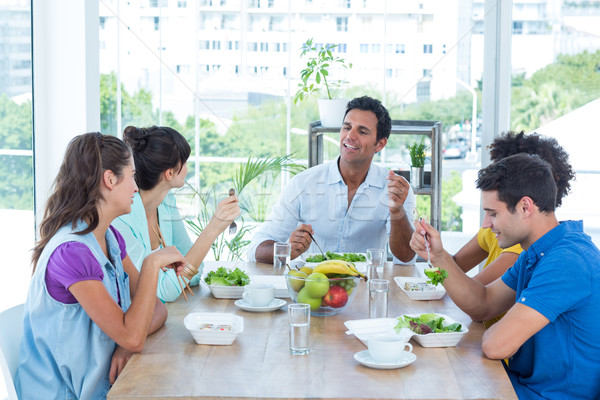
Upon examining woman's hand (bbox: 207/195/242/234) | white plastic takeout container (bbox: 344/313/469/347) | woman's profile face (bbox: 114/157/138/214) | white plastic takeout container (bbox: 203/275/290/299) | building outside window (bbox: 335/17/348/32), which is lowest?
white plastic takeout container (bbox: 344/313/469/347)

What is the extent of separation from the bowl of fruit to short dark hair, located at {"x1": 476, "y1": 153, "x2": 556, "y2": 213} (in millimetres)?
336

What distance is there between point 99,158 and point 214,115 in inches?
40.3

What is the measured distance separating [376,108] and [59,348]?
1434 mm

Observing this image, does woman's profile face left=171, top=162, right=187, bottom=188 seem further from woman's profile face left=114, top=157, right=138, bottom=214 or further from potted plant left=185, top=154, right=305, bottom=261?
potted plant left=185, top=154, right=305, bottom=261

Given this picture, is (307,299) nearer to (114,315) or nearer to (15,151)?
(114,315)

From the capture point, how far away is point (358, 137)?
2.38 m

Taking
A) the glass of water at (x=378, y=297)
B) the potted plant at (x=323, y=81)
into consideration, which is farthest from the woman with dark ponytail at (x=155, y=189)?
the potted plant at (x=323, y=81)

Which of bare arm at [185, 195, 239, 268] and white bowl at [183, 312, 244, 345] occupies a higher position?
bare arm at [185, 195, 239, 268]

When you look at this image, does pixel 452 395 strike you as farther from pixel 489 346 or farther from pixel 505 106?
pixel 505 106

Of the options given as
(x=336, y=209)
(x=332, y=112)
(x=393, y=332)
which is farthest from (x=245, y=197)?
(x=393, y=332)

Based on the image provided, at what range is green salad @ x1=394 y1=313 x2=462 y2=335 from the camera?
1.27 metres

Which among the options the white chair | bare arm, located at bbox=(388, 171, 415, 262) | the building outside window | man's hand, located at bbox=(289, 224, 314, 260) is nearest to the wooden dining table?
the white chair

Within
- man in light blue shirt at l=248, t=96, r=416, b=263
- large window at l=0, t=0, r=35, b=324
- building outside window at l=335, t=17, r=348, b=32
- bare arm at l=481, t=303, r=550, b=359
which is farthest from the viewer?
building outside window at l=335, t=17, r=348, b=32

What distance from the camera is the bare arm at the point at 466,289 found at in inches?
56.5
